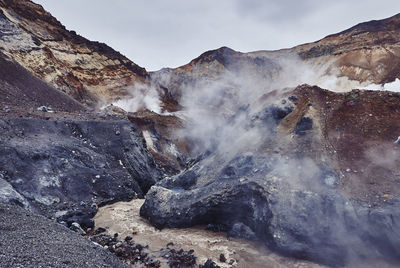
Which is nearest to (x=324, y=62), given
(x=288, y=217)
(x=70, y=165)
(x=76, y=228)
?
(x=288, y=217)

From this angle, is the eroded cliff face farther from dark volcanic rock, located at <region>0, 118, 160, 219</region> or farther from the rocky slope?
the rocky slope

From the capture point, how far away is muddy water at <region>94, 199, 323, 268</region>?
28.8ft

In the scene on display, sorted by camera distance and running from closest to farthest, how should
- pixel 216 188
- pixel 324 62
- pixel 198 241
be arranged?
pixel 198 241 < pixel 216 188 < pixel 324 62

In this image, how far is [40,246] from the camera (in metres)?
6.25

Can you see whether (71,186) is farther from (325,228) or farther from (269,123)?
(325,228)

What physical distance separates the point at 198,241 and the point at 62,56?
120 ft

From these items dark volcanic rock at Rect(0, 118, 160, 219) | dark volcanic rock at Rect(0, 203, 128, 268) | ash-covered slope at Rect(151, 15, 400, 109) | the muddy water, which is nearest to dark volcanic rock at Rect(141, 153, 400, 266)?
the muddy water

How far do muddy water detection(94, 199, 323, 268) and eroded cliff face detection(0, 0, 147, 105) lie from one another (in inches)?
790

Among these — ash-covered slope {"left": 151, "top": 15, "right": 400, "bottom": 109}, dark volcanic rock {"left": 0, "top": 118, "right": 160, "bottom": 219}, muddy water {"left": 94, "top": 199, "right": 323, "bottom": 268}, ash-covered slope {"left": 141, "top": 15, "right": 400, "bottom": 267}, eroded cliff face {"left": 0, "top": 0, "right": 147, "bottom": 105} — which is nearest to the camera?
ash-covered slope {"left": 141, "top": 15, "right": 400, "bottom": 267}

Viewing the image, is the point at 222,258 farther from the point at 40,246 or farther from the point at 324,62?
the point at 324,62

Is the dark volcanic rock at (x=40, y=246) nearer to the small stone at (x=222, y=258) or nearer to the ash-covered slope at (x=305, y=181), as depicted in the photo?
the small stone at (x=222, y=258)

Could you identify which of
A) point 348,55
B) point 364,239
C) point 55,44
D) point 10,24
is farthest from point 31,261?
point 348,55

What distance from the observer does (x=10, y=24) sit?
92.9 ft

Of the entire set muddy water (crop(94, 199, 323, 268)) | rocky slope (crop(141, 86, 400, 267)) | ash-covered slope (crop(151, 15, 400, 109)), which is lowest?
muddy water (crop(94, 199, 323, 268))
